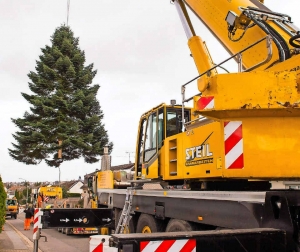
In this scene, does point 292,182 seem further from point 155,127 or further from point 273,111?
point 155,127

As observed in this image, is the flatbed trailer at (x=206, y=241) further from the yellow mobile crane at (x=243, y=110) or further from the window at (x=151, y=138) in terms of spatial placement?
the window at (x=151, y=138)

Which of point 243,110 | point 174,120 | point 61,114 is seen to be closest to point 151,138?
point 174,120

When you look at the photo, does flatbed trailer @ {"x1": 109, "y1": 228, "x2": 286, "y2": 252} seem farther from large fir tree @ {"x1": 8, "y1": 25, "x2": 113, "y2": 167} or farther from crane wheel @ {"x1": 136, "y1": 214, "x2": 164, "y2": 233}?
large fir tree @ {"x1": 8, "y1": 25, "x2": 113, "y2": 167}

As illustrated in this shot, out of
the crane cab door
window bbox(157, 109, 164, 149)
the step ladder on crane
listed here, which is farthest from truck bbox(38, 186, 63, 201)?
window bbox(157, 109, 164, 149)

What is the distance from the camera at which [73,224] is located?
9.10m

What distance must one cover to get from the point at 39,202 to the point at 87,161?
26.8 feet

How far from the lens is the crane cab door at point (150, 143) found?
8.16 m

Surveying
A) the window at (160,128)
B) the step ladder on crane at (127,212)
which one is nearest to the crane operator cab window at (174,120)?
the window at (160,128)

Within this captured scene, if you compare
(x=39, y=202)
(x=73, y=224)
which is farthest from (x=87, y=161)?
(x=73, y=224)

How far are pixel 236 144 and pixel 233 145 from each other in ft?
0.13

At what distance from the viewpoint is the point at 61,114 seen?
3619cm

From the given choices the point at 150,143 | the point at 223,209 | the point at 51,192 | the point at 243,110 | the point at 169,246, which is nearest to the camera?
the point at 169,246

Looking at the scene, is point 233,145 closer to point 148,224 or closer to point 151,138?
point 148,224

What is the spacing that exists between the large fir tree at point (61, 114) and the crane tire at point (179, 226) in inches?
1134
